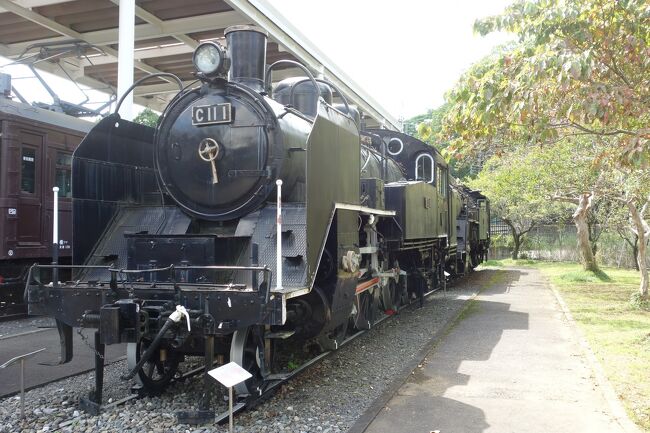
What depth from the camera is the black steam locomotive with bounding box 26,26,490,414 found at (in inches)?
184

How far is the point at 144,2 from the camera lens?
12695 millimetres

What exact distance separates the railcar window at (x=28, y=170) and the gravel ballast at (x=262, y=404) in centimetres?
463

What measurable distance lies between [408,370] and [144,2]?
10389 mm

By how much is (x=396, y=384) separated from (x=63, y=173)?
7.84 metres

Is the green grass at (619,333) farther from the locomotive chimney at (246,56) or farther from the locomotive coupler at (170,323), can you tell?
the locomotive chimney at (246,56)

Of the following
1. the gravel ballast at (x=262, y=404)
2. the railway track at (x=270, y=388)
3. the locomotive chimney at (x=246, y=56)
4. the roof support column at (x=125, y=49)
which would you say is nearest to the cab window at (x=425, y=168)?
the gravel ballast at (x=262, y=404)

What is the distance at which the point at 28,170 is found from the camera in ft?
32.2

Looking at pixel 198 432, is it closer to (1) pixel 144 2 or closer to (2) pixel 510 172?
(1) pixel 144 2

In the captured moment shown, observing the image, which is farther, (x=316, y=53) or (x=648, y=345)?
(x=316, y=53)

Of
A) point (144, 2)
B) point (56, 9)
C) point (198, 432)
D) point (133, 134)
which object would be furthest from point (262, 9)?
point (198, 432)

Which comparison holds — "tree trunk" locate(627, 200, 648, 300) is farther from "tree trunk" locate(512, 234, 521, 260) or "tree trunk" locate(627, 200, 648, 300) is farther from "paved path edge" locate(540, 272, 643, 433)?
"tree trunk" locate(512, 234, 521, 260)

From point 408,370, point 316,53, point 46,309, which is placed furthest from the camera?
point 316,53

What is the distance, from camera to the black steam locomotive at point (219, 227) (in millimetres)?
4668

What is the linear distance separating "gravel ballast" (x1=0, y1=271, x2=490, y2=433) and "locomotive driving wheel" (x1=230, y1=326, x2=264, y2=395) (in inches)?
7.8
